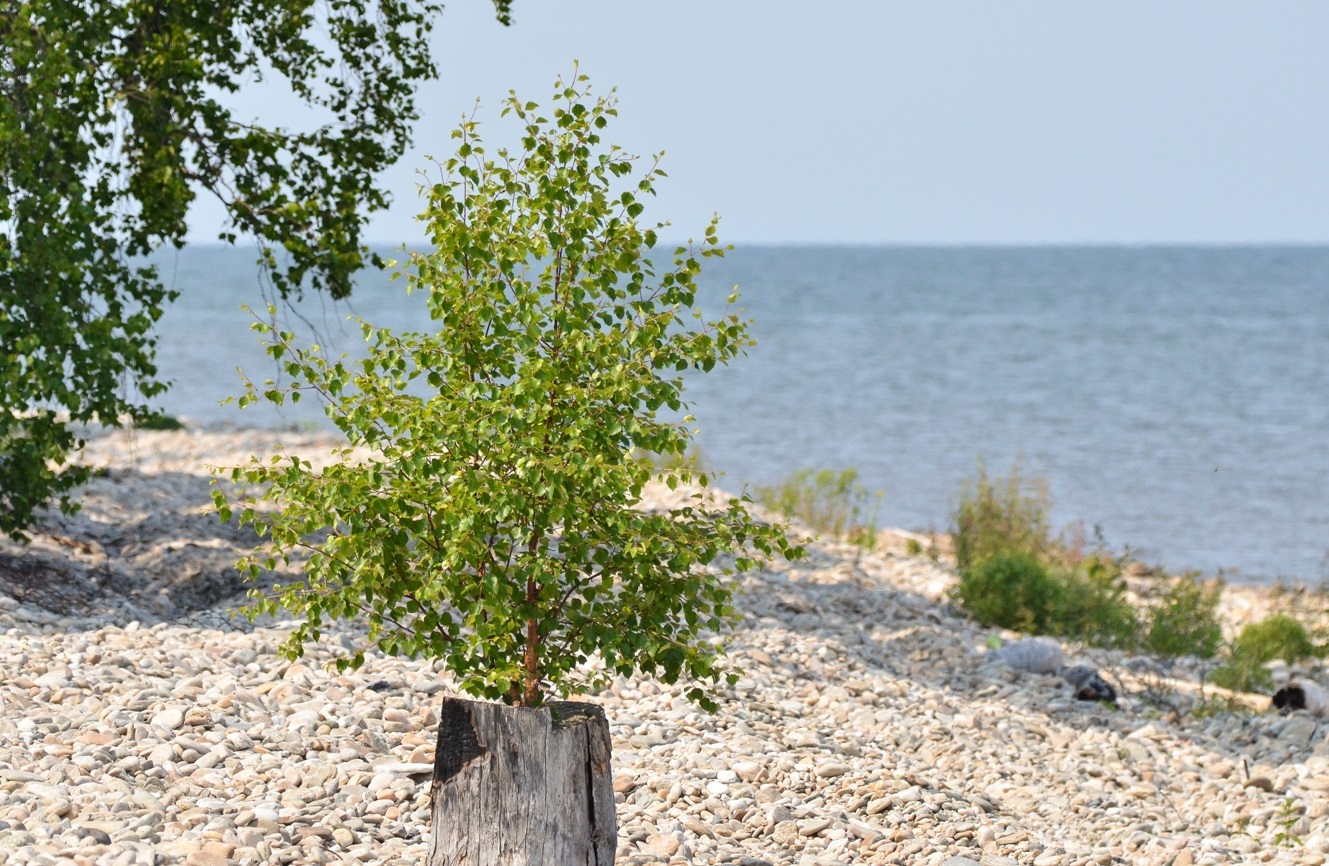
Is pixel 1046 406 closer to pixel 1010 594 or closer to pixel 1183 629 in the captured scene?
pixel 1010 594

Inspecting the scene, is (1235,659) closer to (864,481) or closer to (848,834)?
(848,834)

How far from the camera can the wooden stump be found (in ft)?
13.8

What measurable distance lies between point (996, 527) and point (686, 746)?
6646 mm

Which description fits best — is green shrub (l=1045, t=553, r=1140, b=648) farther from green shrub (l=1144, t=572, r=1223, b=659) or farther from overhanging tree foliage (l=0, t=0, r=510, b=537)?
overhanging tree foliage (l=0, t=0, r=510, b=537)

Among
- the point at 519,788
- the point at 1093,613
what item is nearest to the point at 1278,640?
the point at 1093,613

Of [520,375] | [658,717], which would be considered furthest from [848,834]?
[520,375]

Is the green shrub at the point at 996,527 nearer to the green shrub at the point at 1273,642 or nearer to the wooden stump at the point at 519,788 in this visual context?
the green shrub at the point at 1273,642

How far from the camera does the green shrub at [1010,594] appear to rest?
33.0 ft

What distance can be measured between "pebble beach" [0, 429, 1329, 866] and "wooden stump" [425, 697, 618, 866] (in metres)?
0.56

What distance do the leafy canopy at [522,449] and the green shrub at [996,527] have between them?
7.31 m

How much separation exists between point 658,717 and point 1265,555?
11.3 meters

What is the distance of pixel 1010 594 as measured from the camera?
33.1 ft

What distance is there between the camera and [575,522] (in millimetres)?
4184

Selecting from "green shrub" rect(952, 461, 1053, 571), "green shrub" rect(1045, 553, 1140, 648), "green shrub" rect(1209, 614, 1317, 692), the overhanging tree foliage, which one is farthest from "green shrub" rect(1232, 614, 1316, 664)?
the overhanging tree foliage
